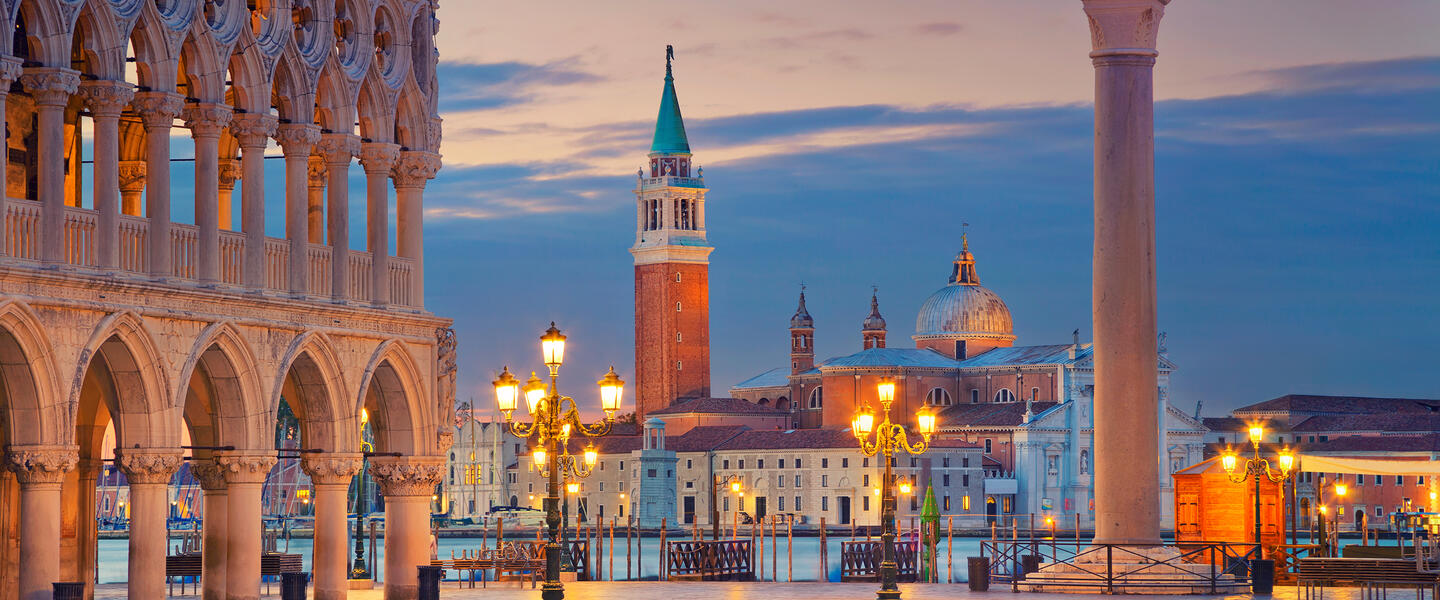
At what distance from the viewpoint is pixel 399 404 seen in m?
24.5

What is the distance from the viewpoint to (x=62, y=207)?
1931cm

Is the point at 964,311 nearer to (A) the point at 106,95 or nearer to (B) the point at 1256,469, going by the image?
(B) the point at 1256,469

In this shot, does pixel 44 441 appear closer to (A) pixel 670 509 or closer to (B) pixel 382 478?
(B) pixel 382 478

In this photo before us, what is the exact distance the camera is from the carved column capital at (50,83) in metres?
19.1

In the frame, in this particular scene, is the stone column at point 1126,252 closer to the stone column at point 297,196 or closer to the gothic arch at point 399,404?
the gothic arch at point 399,404

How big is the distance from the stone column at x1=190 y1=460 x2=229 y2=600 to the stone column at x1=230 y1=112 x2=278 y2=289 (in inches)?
79.4

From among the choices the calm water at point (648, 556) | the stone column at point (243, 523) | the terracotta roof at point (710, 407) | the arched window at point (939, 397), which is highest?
the arched window at point (939, 397)

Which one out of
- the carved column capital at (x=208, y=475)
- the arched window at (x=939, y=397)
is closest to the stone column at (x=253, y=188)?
the carved column capital at (x=208, y=475)

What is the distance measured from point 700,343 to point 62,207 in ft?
366

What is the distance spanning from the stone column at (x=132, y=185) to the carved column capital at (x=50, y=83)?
5.09 meters

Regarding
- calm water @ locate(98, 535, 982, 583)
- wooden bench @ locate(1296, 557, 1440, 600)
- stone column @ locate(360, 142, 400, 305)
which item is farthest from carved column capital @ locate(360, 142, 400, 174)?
calm water @ locate(98, 535, 982, 583)

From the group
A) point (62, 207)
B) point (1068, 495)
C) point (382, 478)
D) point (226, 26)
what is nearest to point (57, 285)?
point (62, 207)

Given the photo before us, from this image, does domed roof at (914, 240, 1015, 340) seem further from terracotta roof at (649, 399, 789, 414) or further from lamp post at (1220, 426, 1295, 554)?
lamp post at (1220, 426, 1295, 554)

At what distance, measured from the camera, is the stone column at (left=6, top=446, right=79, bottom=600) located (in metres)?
19.1
